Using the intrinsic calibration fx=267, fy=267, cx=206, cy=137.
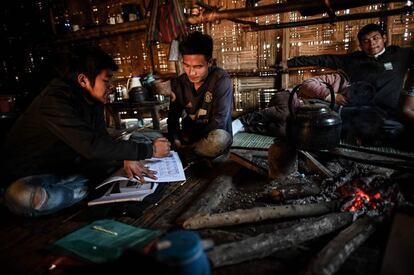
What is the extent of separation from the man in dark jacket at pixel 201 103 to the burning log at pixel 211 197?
575mm

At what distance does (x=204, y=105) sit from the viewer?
4332 mm

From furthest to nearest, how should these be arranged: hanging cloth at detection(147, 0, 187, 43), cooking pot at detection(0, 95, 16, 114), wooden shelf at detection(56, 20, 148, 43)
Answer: wooden shelf at detection(56, 20, 148, 43) → hanging cloth at detection(147, 0, 187, 43) → cooking pot at detection(0, 95, 16, 114)

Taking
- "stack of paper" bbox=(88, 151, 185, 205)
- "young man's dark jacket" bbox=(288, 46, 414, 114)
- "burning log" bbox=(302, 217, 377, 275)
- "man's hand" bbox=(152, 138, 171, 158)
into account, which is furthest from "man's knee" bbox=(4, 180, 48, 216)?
"young man's dark jacket" bbox=(288, 46, 414, 114)

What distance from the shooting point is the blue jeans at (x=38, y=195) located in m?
2.71

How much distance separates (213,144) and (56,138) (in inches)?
75.5

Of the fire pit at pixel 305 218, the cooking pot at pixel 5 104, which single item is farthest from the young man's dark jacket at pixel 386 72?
the cooking pot at pixel 5 104

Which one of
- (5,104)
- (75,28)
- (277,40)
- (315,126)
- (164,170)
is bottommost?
(164,170)

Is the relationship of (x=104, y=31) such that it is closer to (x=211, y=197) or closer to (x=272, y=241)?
(x=211, y=197)

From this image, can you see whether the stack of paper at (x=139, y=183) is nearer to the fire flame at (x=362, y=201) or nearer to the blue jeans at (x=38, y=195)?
the blue jeans at (x=38, y=195)

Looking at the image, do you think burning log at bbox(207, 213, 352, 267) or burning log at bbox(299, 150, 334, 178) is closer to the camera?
burning log at bbox(207, 213, 352, 267)

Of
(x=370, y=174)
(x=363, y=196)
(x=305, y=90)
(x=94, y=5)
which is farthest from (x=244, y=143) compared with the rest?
(x=94, y=5)

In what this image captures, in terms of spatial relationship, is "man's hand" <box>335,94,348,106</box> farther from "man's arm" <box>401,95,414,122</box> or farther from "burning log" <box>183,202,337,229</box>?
"burning log" <box>183,202,337,229</box>

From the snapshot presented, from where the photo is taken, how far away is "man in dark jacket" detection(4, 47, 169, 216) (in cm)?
275

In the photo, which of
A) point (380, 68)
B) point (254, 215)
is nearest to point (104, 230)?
point (254, 215)
